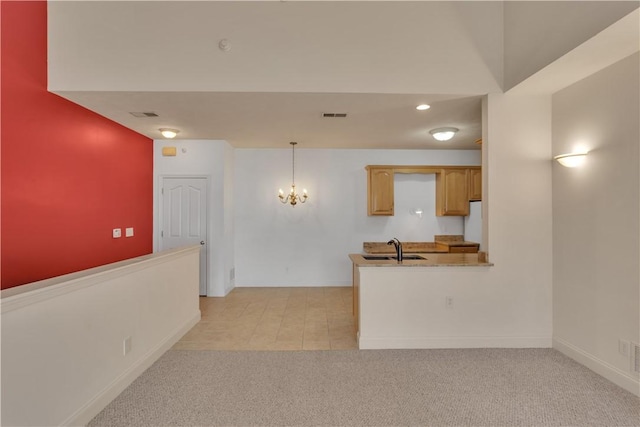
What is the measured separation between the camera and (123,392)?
8.27ft

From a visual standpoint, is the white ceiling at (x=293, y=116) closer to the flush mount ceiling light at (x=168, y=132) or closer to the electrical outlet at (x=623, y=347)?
the flush mount ceiling light at (x=168, y=132)

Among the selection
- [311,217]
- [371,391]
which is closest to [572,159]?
[371,391]

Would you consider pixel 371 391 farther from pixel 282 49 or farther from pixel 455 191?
pixel 455 191

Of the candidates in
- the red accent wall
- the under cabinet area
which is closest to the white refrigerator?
the under cabinet area

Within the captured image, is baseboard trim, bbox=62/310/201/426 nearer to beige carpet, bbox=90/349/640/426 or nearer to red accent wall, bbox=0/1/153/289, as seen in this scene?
beige carpet, bbox=90/349/640/426

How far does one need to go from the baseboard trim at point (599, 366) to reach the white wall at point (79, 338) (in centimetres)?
405

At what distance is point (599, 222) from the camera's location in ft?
9.12

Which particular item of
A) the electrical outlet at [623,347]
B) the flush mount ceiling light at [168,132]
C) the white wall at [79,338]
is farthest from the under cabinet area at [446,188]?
the white wall at [79,338]

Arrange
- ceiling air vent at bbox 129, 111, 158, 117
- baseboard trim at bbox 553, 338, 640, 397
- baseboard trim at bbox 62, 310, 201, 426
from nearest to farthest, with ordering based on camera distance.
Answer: baseboard trim at bbox 62, 310, 201, 426, baseboard trim at bbox 553, 338, 640, 397, ceiling air vent at bbox 129, 111, 158, 117

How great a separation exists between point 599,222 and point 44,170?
17.3ft

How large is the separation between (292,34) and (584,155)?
2994mm

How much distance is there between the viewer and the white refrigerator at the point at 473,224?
5746 mm

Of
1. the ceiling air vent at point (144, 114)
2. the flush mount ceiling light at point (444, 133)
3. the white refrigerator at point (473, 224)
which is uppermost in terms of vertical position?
the ceiling air vent at point (144, 114)

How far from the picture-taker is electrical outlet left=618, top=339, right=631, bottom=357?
255 cm
